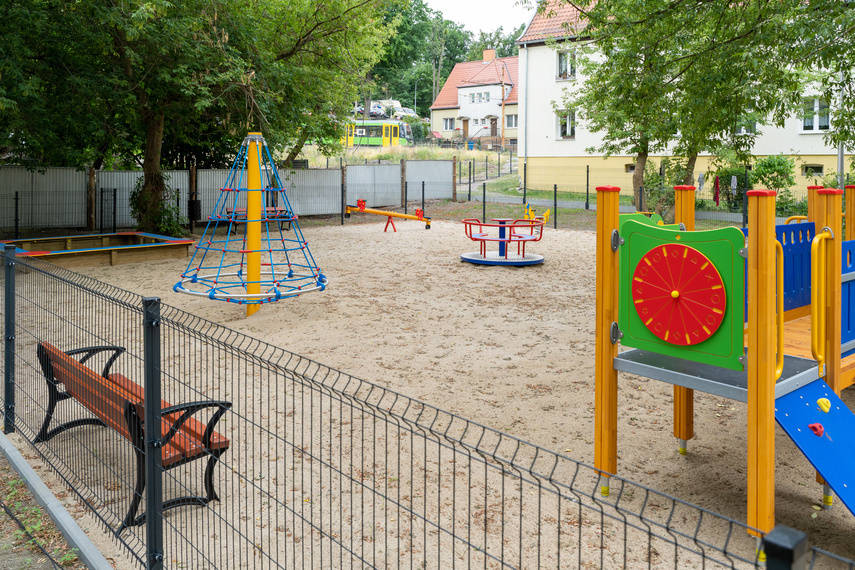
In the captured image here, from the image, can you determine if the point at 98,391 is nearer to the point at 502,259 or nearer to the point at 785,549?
the point at 785,549

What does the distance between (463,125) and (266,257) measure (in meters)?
46.4

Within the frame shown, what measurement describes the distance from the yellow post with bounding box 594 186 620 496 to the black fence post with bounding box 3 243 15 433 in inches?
159

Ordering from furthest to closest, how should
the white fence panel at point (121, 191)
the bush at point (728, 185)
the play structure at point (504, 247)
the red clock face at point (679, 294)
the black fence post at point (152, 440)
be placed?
the bush at point (728, 185)
the white fence panel at point (121, 191)
the play structure at point (504, 247)
the red clock face at point (679, 294)
the black fence post at point (152, 440)

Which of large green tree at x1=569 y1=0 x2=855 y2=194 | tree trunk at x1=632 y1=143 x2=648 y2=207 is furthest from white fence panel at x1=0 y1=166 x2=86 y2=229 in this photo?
tree trunk at x1=632 y1=143 x2=648 y2=207

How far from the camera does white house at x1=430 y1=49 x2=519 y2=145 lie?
5703 centimetres

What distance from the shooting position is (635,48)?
10.2m

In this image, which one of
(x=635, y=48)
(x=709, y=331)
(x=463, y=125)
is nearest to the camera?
(x=709, y=331)

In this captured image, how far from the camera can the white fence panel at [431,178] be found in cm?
2902

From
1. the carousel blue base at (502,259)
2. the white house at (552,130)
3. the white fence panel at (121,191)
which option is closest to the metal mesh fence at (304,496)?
the carousel blue base at (502,259)

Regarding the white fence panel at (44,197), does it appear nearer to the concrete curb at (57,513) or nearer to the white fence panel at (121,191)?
the white fence panel at (121,191)

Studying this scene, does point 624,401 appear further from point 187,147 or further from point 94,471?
point 187,147

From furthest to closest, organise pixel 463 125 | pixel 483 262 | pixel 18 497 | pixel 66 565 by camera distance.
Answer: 1. pixel 463 125
2. pixel 483 262
3. pixel 18 497
4. pixel 66 565

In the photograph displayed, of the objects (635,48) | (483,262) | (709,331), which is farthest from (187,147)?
(709,331)

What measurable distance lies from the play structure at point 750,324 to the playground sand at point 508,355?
54 cm
